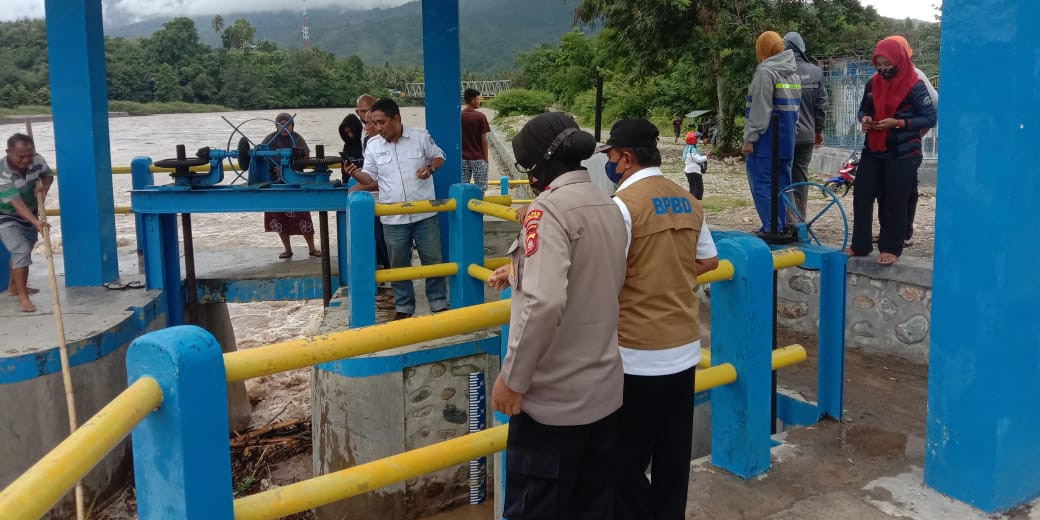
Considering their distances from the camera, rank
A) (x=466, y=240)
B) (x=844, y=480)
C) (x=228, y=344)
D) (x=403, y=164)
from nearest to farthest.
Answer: (x=844, y=480) < (x=466, y=240) < (x=403, y=164) < (x=228, y=344)

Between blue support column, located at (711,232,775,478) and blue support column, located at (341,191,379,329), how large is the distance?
2.43 metres

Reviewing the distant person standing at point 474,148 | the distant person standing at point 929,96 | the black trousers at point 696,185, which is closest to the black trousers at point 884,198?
the distant person standing at point 929,96

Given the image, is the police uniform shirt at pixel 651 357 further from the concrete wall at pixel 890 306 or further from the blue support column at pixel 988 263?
the concrete wall at pixel 890 306

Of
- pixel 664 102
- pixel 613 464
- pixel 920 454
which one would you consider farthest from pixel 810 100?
pixel 664 102

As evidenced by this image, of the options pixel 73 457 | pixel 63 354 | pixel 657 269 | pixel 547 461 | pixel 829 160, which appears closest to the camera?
pixel 73 457

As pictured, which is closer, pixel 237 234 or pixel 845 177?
pixel 845 177

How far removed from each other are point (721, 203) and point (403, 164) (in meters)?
6.99

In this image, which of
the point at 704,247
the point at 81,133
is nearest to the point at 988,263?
the point at 704,247

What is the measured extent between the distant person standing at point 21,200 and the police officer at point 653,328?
4.91 metres

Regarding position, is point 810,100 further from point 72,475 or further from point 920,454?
point 72,475

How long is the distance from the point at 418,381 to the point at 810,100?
12.3 ft

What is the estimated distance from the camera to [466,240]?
19.0 ft

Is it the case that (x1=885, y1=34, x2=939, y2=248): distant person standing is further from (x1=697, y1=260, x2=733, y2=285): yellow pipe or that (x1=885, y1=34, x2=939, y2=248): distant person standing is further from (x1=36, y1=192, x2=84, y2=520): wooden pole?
(x1=36, y1=192, x2=84, y2=520): wooden pole

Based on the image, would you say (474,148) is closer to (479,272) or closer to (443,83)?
(443,83)
